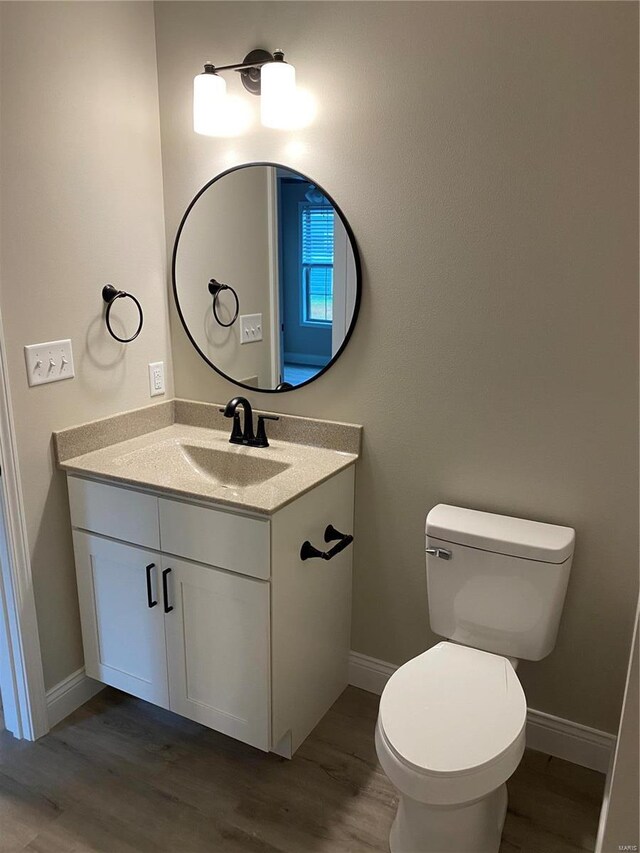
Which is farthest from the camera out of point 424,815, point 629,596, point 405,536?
point 405,536

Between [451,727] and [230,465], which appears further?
[230,465]

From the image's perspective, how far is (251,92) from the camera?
198 cm

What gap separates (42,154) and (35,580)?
1.25 metres

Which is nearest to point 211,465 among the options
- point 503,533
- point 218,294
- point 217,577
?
point 217,577

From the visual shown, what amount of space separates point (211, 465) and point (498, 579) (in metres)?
0.99

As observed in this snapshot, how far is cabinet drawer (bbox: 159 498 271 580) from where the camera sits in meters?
1.72

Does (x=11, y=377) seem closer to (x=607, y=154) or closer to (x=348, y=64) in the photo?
(x=348, y=64)

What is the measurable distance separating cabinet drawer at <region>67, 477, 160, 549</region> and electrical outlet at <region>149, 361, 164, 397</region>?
48 centimetres

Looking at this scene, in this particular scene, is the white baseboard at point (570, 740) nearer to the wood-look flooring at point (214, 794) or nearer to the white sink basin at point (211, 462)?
the wood-look flooring at point (214, 794)

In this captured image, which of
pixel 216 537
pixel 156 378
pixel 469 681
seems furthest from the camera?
pixel 156 378

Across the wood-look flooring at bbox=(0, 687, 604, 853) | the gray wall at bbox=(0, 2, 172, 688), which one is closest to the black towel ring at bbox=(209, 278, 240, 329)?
the gray wall at bbox=(0, 2, 172, 688)

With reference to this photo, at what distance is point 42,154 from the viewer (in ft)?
5.92

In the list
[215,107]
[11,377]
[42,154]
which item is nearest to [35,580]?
[11,377]

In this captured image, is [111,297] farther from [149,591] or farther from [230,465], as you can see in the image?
[149,591]
